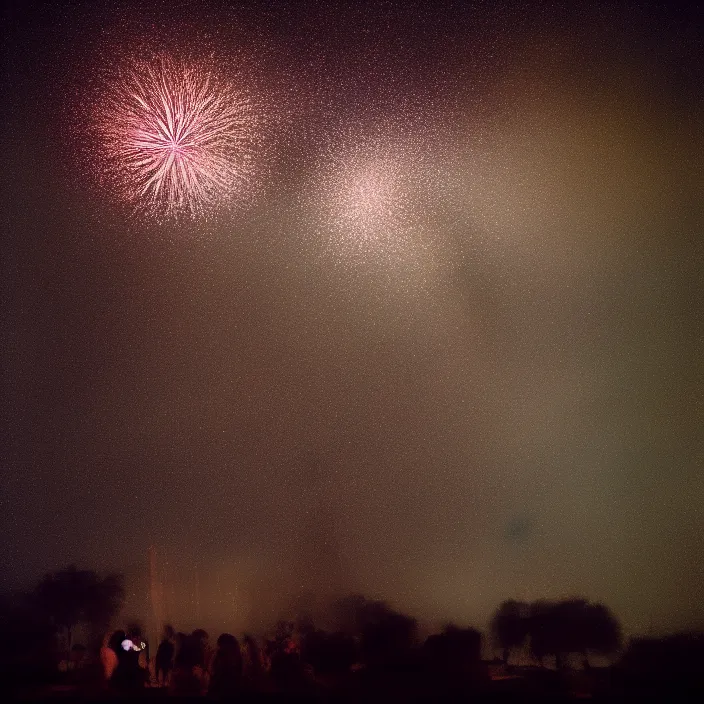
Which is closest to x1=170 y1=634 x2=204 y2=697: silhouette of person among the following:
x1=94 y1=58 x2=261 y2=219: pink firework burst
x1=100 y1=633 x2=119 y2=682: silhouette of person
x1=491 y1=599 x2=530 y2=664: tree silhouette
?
x1=100 y1=633 x2=119 y2=682: silhouette of person

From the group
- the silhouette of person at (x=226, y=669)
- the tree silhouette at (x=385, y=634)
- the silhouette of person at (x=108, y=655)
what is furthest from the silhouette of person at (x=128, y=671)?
the tree silhouette at (x=385, y=634)

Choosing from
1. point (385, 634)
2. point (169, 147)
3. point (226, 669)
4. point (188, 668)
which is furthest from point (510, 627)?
point (169, 147)

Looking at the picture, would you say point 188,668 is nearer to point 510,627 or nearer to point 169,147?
point 510,627

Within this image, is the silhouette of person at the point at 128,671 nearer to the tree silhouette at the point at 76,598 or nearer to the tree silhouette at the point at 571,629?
the tree silhouette at the point at 76,598

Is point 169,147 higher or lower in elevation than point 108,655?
higher

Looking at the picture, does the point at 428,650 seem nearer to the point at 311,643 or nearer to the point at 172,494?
the point at 311,643
